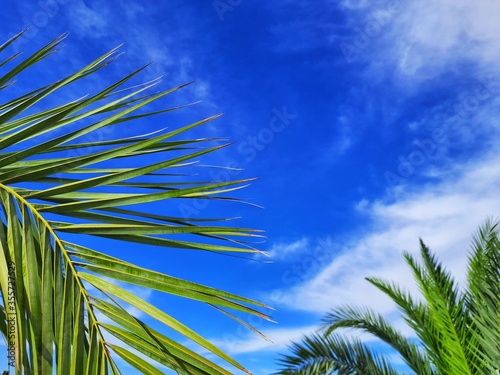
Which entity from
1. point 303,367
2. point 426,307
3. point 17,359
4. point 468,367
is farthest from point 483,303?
point 17,359

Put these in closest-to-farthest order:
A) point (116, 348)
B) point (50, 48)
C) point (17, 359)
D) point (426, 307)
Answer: point (17, 359) < point (116, 348) < point (50, 48) < point (426, 307)

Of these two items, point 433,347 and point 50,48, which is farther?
point 433,347

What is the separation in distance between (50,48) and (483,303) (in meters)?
4.52

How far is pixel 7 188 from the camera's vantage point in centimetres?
161

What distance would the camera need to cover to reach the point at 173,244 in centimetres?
154

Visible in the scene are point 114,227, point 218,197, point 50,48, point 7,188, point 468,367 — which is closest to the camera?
point 114,227

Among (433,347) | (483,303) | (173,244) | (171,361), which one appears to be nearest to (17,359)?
(171,361)

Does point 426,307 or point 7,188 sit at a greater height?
point 426,307

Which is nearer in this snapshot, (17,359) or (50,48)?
(17,359)

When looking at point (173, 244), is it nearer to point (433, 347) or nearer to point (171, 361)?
point (171, 361)

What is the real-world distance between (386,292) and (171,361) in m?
5.69

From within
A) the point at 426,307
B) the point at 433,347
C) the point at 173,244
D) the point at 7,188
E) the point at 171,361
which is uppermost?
the point at 426,307

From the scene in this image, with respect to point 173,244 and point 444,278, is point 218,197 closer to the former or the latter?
point 173,244

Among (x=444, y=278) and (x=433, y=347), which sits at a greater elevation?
(x=444, y=278)
